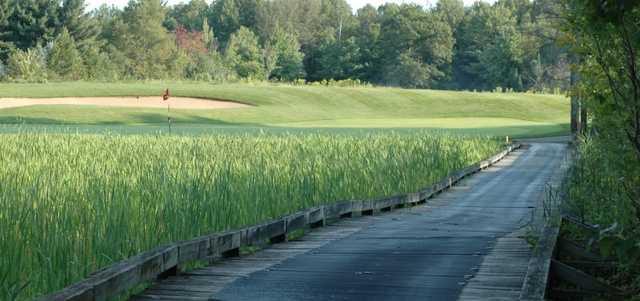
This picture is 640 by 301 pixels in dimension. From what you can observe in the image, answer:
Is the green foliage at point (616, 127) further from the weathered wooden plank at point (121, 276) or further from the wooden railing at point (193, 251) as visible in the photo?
the weathered wooden plank at point (121, 276)

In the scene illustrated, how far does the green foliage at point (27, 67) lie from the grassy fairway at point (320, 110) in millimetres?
6605

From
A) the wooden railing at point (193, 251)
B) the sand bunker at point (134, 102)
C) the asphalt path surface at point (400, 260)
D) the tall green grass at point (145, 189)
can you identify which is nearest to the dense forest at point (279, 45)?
the sand bunker at point (134, 102)

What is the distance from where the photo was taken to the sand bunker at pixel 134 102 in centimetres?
6206

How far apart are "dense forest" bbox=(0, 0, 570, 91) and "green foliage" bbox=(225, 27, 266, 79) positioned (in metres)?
0.11

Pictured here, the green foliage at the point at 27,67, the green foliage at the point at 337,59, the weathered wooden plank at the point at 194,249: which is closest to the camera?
the weathered wooden plank at the point at 194,249

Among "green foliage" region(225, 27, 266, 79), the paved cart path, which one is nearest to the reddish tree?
"green foliage" region(225, 27, 266, 79)

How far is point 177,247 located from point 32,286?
1655 mm

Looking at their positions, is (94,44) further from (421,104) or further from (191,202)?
(191,202)

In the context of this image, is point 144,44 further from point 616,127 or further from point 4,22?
point 616,127

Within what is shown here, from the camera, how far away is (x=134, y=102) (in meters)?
64.2

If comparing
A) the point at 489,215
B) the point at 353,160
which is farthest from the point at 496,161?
the point at 489,215

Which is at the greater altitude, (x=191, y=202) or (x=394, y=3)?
(x=394, y=3)

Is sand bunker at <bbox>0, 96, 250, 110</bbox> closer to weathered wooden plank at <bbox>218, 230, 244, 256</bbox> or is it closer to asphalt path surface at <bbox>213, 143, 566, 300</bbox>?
asphalt path surface at <bbox>213, 143, 566, 300</bbox>

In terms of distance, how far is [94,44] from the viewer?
309 ft
